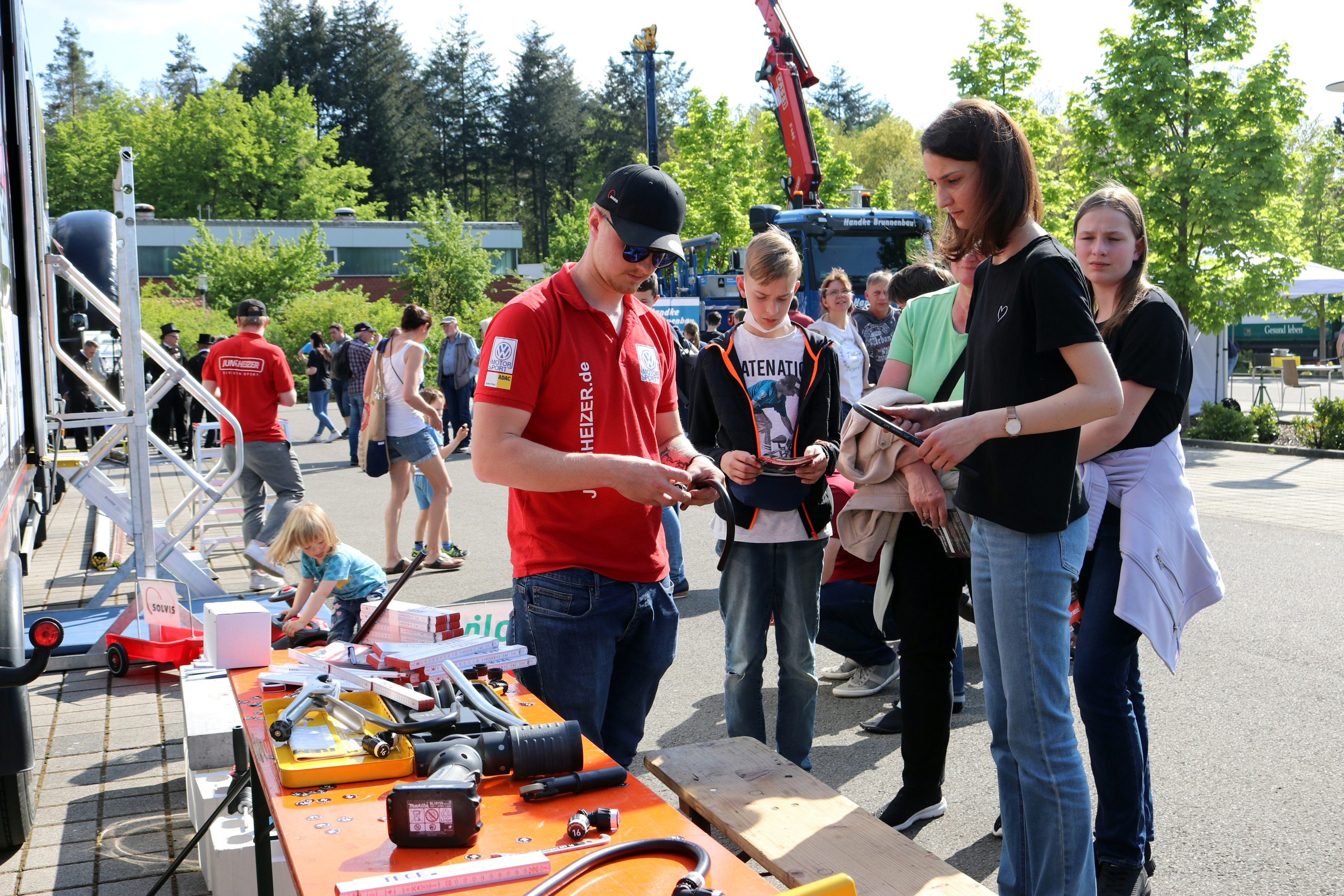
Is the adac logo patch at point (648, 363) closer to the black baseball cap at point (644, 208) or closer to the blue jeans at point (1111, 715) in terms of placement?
the black baseball cap at point (644, 208)

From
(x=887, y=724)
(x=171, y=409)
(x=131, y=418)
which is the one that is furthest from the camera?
(x=171, y=409)

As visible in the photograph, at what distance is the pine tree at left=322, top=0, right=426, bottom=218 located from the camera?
66.4 meters

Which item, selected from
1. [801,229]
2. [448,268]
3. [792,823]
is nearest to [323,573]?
[792,823]

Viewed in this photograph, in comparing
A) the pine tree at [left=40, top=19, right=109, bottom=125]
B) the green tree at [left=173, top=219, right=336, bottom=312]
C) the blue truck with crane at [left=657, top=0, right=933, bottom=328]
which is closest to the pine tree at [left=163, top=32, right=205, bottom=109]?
the pine tree at [left=40, top=19, right=109, bottom=125]

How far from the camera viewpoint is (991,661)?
2777 millimetres

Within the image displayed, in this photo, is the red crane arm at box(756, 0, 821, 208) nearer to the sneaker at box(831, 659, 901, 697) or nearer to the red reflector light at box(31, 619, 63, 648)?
the sneaker at box(831, 659, 901, 697)

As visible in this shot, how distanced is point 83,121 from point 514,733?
→ 226ft

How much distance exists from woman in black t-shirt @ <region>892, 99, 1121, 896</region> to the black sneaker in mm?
496

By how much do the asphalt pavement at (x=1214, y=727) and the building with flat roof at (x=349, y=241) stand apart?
148 feet

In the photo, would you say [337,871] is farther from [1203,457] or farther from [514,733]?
[1203,457]

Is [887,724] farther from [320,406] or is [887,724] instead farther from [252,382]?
[320,406]

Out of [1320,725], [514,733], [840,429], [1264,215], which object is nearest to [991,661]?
[514,733]

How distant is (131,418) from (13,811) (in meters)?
2.75

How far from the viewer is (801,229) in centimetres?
1612
